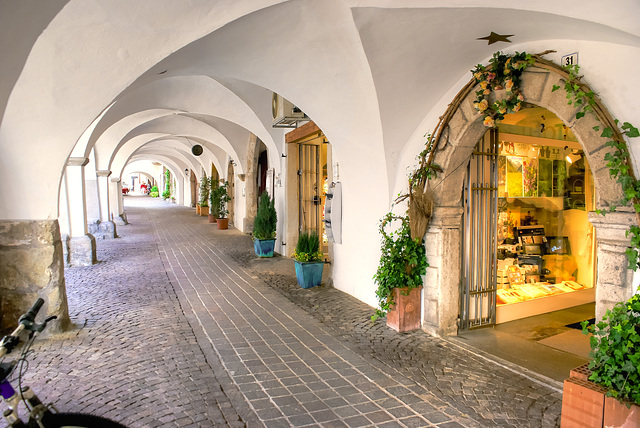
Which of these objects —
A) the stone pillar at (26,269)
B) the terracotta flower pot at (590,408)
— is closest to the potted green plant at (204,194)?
the stone pillar at (26,269)

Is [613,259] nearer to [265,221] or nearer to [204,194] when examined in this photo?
[265,221]

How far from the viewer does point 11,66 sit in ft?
7.22

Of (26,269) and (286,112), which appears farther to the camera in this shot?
(286,112)

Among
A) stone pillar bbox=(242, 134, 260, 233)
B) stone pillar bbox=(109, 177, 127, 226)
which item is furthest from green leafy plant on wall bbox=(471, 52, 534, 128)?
stone pillar bbox=(109, 177, 127, 226)

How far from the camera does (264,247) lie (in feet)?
30.3

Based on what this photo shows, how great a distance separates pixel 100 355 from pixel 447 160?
3.87 meters

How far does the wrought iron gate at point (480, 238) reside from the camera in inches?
186

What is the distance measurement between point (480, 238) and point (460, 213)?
1.76 feet

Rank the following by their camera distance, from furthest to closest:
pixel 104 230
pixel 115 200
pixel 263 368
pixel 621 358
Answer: pixel 115 200 → pixel 104 230 → pixel 263 368 → pixel 621 358

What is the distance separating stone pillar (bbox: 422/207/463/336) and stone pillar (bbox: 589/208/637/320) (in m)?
1.59

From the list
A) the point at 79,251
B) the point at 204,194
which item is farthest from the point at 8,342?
the point at 204,194

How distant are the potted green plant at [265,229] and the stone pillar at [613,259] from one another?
6992 mm

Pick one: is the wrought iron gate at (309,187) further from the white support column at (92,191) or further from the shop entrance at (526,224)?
the white support column at (92,191)

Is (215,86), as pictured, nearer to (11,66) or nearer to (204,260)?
(204,260)
